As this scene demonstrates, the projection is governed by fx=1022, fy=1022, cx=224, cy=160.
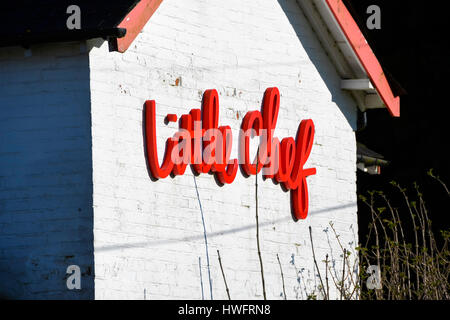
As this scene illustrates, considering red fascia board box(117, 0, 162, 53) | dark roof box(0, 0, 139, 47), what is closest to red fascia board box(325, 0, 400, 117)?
red fascia board box(117, 0, 162, 53)

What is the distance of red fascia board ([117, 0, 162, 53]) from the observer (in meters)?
10.8

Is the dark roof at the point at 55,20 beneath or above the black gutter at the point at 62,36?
above

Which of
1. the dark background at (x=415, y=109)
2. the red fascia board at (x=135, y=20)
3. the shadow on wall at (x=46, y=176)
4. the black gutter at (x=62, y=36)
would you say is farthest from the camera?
the dark background at (x=415, y=109)

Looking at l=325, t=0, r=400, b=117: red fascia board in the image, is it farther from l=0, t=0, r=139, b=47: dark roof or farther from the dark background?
the dark background

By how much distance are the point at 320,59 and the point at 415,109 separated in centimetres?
554

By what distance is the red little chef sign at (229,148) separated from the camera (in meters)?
11.8

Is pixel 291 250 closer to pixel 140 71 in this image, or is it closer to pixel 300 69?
pixel 300 69

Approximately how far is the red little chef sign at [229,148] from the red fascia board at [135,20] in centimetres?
92

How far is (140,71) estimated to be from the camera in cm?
1165

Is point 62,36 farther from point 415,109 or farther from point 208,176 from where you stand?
point 415,109

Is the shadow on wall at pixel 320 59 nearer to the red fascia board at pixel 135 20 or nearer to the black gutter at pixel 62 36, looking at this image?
the red fascia board at pixel 135 20

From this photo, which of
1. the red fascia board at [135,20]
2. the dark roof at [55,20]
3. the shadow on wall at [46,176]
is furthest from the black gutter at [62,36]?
the shadow on wall at [46,176]

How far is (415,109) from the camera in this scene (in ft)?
65.1

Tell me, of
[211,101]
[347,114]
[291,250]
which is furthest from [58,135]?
[347,114]
